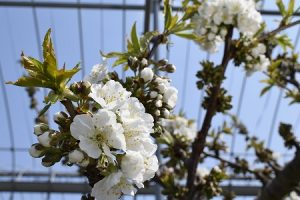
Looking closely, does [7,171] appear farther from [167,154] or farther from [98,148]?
[98,148]

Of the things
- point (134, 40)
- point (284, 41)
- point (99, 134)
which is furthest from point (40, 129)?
point (284, 41)

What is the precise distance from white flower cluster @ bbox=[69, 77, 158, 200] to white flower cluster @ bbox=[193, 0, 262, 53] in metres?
1.08

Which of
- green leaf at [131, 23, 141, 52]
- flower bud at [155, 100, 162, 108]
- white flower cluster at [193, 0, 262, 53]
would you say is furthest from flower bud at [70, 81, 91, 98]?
white flower cluster at [193, 0, 262, 53]

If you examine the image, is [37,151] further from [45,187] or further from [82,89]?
[45,187]

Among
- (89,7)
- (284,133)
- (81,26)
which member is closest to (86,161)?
(284,133)

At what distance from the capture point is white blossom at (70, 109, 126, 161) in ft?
3.08

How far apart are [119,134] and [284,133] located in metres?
1.74

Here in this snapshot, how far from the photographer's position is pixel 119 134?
37.6 inches

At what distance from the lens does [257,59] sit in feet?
7.47

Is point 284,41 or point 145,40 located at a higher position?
point 145,40

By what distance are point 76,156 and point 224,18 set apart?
52.4 inches

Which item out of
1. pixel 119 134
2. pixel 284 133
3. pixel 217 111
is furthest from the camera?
pixel 284 133

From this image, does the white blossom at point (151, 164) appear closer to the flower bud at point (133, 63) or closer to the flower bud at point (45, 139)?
the flower bud at point (45, 139)

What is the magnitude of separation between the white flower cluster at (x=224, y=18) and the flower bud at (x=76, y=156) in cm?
121
